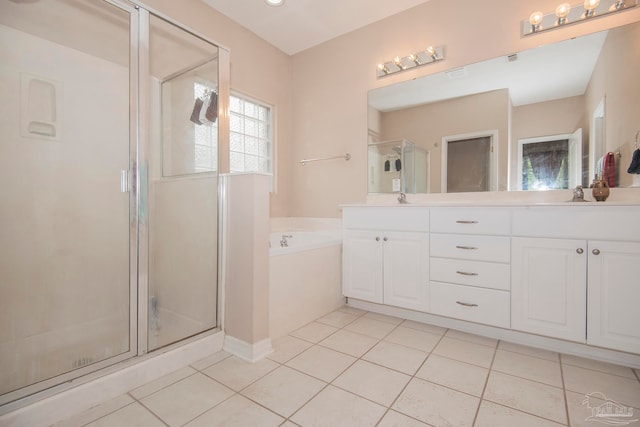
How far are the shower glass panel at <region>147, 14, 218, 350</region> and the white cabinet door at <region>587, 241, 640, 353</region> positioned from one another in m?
2.18

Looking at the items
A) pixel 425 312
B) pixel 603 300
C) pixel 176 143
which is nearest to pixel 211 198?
pixel 176 143

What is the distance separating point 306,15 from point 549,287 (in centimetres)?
285

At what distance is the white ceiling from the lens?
2.52m

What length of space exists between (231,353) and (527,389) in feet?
5.16

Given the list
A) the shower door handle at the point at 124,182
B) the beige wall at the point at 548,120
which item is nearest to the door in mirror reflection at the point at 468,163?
the beige wall at the point at 548,120

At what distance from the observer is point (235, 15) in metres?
2.65

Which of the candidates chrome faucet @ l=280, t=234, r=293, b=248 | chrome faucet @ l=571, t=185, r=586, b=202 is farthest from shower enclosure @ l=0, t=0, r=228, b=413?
chrome faucet @ l=571, t=185, r=586, b=202

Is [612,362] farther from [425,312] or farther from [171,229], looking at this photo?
[171,229]

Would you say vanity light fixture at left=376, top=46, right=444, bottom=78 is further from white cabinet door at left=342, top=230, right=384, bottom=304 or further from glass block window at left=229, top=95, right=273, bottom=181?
white cabinet door at left=342, top=230, right=384, bottom=304

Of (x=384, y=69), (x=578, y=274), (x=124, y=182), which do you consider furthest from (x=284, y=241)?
(x=578, y=274)

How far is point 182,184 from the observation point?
6.59 feet

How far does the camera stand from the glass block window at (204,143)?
80.1 inches

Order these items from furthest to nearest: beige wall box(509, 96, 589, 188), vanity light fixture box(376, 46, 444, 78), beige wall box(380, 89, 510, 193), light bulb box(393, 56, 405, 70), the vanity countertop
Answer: light bulb box(393, 56, 405, 70) → vanity light fixture box(376, 46, 444, 78) → beige wall box(380, 89, 510, 193) → beige wall box(509, 96, 589, 188) → the vanity countertop

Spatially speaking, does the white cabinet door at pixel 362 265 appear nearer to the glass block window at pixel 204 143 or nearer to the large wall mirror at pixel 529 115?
the large wall mirror at pixel 529 115
